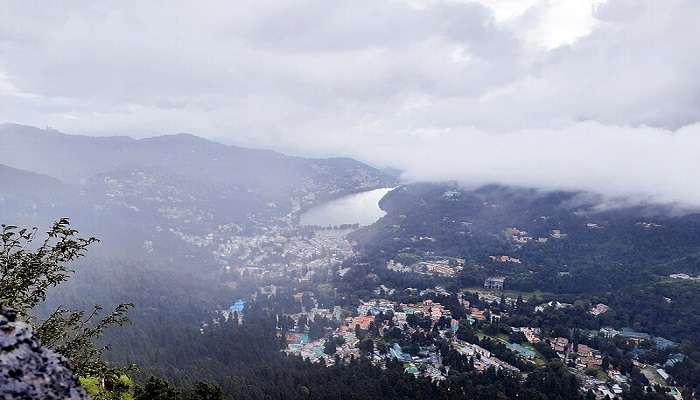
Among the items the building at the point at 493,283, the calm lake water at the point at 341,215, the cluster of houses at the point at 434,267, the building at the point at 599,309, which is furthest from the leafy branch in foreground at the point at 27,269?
the calm lake water at the point at 341,215

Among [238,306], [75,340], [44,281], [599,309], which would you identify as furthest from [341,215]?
[44,281]

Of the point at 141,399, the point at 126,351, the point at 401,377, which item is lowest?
the point at 126,351

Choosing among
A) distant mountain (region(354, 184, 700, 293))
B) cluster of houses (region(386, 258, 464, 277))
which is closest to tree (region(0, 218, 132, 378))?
distant mountain (region(354, 184, 700, 293))

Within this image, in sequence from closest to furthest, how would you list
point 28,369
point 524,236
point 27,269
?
point 28,369, point 27,269, point 524,236

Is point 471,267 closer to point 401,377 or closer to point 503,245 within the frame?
point 503,245

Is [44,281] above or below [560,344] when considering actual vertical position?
above

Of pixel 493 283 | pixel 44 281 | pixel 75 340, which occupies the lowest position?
pixel 493 283

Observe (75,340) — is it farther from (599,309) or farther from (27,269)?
(599,309)

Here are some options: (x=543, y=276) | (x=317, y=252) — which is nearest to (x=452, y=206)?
(x=317, y=252)

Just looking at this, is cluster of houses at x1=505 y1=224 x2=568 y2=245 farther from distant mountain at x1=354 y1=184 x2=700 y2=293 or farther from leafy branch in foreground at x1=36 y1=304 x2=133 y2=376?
leafy branch in foreground at x1=36 y1=304 x2=133 y2=376
